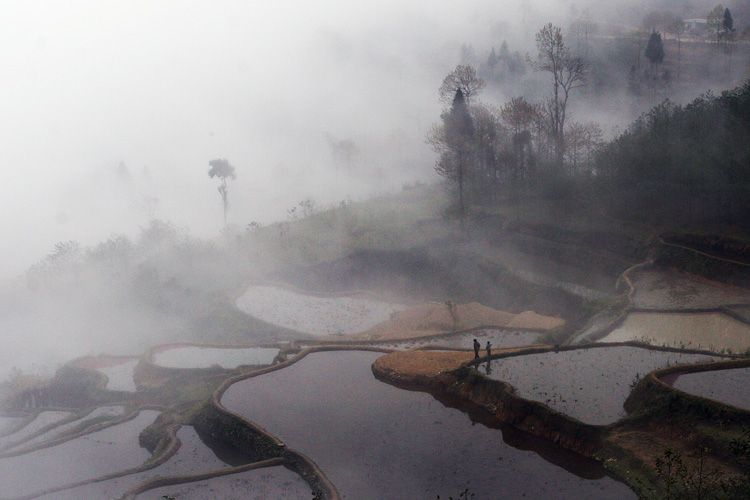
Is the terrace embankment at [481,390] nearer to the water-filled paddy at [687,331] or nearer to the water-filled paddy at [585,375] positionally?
the water-filled paddy at [585,375]

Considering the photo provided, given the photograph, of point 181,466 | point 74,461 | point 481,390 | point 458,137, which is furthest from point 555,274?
point 74,461

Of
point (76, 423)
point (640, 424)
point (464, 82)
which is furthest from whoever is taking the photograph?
point (464, 82)

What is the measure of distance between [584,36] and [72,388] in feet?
329

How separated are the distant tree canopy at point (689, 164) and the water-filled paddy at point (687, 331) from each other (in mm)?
15223

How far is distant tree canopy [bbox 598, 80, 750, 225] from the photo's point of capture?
127 ft

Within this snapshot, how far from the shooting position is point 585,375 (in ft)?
66.3

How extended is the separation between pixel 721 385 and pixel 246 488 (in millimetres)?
14971

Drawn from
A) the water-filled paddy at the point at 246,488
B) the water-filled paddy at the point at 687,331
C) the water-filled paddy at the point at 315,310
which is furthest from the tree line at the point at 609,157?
the water-filled paddy at the point at 246,488

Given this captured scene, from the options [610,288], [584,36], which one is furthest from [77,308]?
[584,36]

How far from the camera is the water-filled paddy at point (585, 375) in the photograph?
58.0 ft

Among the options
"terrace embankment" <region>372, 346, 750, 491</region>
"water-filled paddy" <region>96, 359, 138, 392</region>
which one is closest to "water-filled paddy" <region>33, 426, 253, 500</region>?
"terrace embankment" <region>372, 346, 750, 491</region>

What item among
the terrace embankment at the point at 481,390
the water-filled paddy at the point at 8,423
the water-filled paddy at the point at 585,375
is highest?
the water-filled paddy at the point at 585,375

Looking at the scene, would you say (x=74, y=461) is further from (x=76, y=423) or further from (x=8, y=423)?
(x=8, y=423)

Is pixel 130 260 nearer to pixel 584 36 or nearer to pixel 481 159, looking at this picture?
pixel 481 159
